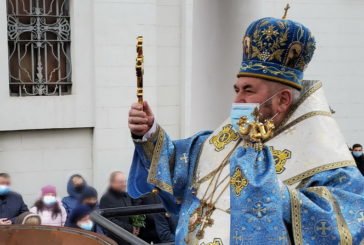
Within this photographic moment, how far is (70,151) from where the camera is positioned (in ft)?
22.6

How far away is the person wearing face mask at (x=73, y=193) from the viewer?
531cm

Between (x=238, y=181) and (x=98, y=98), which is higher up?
(x=238, y=181)

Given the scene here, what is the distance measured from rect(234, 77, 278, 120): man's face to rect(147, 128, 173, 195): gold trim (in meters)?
0.44

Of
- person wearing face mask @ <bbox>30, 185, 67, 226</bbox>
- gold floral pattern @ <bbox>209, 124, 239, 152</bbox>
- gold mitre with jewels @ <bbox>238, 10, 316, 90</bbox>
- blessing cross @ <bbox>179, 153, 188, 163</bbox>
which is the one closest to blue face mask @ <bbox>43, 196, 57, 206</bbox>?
person wearing face mask @ <bbox>30, 185, 67, 226</bbox>

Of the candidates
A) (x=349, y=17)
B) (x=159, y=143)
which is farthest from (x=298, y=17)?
(x=159, y=143)

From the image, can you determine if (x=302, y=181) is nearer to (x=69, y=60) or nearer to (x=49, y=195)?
(x=49, y=195)

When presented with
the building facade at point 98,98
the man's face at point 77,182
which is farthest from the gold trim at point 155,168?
the building facade at point 98,98

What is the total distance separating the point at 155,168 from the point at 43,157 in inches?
180

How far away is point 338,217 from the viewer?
1898 millimetres

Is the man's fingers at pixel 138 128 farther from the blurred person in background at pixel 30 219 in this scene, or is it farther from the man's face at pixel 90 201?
the man's face at pixel 90 201

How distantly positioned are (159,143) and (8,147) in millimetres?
4574

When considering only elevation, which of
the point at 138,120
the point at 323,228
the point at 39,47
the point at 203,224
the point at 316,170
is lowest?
the point at 203,224

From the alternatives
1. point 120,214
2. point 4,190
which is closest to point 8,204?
point 4,190

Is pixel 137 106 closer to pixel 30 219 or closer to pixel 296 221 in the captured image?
pixel 296 221
